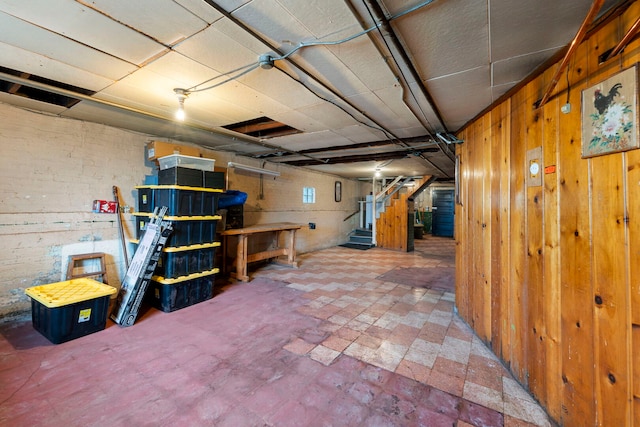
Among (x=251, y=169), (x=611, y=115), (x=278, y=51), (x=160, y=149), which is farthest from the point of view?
(x=251, y=169)

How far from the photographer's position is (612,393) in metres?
1.20

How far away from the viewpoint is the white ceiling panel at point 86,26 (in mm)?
1376

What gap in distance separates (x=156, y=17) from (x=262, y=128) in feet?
7.37

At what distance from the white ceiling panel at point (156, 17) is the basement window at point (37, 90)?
149 cm

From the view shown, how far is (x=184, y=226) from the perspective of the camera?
3205mm

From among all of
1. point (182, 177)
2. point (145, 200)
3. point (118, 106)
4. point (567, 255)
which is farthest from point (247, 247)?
point (567, 255)

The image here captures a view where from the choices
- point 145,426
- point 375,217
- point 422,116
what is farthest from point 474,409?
point 375,217

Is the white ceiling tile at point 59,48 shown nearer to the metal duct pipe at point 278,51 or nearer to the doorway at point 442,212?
the metal duct pipe at point 278,51

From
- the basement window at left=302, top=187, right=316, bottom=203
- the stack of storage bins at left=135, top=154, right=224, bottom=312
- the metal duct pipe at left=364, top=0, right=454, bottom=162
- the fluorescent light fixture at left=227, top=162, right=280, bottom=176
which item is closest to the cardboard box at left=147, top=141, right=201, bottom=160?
the stack of storage bins at left=135, top=154, right=224, bottom=312

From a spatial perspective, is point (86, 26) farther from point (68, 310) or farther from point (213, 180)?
point (68, 310)

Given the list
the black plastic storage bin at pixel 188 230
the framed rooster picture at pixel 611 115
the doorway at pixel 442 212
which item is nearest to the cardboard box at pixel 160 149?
the black plastic storage bin at pixel 188 230

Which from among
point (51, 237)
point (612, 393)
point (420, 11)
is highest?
point (420, 11)

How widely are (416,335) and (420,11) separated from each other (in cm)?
273

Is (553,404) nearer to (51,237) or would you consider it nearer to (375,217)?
(51,237)
